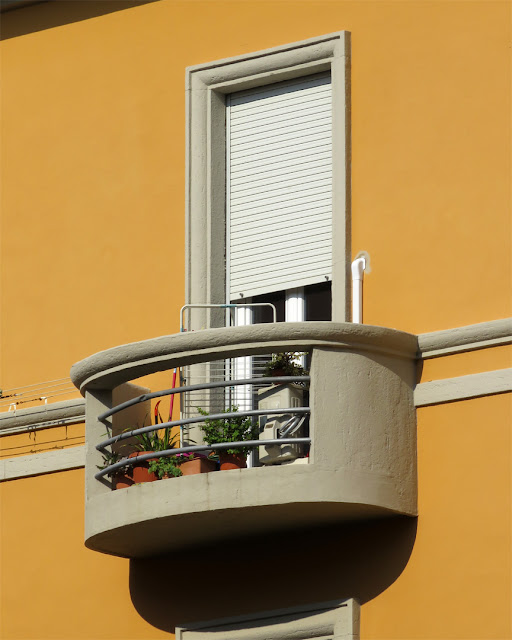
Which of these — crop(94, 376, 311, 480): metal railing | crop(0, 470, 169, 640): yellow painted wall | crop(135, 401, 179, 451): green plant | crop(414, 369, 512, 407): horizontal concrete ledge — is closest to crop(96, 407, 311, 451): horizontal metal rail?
crop(94, 376, 311, 480): metal railing

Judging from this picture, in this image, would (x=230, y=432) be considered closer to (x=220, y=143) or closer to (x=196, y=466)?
(x=196, y=466)

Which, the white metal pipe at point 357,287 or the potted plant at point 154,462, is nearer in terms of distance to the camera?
the potted plant at point 154,462

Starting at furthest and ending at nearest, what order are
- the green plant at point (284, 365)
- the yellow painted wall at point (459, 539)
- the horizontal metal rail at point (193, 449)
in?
the green plant at point (284, 365)
the horizontal metal rail at point (193, 449)
the yellow painted wall at point (459, 539)

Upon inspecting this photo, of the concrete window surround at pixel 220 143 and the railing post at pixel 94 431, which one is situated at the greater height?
the concrete window surround at pixel 220 143

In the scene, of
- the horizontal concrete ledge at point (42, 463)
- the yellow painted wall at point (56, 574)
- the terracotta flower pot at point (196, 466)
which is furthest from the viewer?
the horizontal concrete ledge at point (42, 463)

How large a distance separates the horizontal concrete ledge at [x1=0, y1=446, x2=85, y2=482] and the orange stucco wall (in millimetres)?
83

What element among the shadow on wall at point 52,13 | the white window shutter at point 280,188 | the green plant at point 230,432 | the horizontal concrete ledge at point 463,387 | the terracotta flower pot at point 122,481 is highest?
the shadow on wall at point 52,13

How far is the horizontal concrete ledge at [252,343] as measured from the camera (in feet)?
44.4

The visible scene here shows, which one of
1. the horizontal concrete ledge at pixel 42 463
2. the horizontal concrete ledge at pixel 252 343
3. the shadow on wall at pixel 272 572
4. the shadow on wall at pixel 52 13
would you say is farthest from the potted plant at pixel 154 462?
the shadow on wall at pixel 52 13

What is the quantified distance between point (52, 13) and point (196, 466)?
4796mm

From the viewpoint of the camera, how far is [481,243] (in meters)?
14.0

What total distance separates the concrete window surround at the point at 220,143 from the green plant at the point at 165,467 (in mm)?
1441

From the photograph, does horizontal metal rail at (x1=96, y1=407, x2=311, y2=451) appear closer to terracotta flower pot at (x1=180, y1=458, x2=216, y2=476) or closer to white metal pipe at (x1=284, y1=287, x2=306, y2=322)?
terracotta flower pot at (x1=180, y1=458, x2=216, y2=476)

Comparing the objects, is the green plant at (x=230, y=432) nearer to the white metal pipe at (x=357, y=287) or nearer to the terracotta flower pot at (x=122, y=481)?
the terracotta flower pot at (x=122, y=481)
